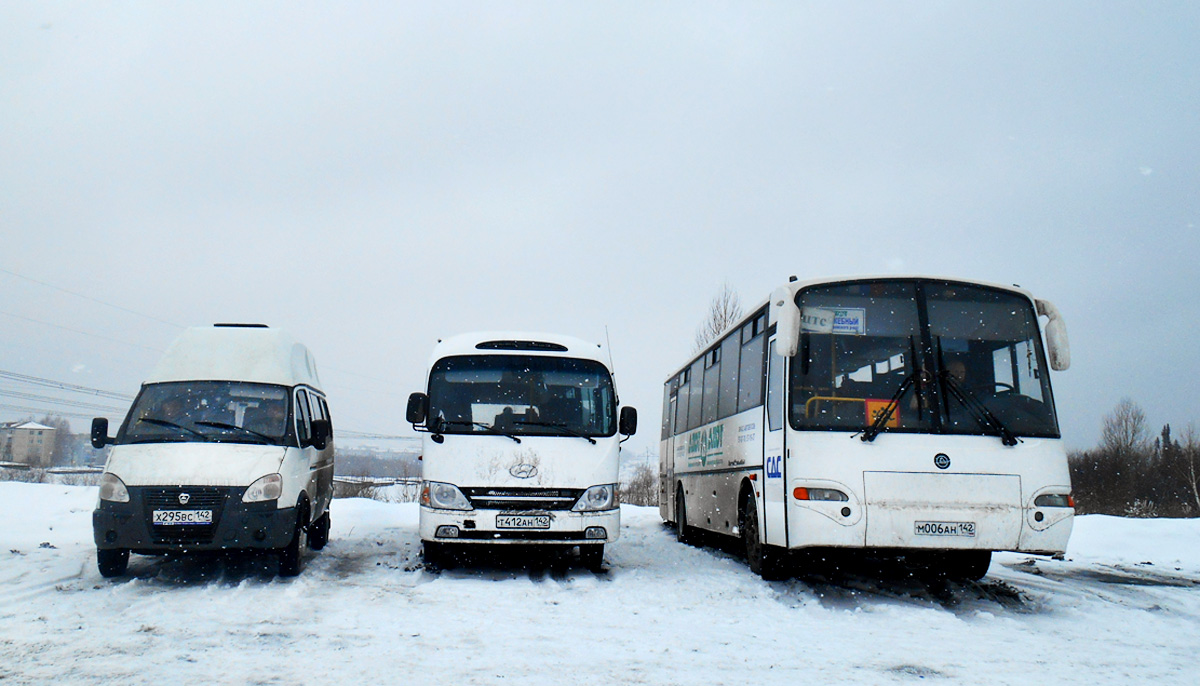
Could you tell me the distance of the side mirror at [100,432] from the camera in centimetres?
924

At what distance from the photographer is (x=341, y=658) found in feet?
17.7

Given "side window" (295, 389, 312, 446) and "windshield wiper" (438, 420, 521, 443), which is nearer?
"windshield wiper" (438, 420, 521, 443)

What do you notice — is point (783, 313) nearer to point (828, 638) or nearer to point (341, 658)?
point (828, 638)

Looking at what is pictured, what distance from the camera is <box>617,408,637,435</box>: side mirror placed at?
10539 mm

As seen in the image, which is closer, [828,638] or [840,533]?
[828,638]

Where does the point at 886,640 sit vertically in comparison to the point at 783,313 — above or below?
below

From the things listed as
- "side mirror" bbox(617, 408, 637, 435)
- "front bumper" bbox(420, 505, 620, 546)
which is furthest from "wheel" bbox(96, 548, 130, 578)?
"side mirror" bbox(617, 408, 637, 435)

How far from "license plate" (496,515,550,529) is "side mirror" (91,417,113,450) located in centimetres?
447

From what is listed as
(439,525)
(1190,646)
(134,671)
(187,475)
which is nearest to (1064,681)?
(1190,646)

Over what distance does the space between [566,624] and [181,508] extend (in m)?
4.20

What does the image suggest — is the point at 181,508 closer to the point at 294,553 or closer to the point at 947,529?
the point at 294,553

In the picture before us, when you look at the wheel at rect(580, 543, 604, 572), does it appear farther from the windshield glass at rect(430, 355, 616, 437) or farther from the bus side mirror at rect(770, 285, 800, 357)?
the bus side mirror at rect(770, 285, 800, 357)

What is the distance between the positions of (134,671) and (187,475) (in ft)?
12.3

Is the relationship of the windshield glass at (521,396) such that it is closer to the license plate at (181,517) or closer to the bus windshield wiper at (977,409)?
the license plate at (181,517)
